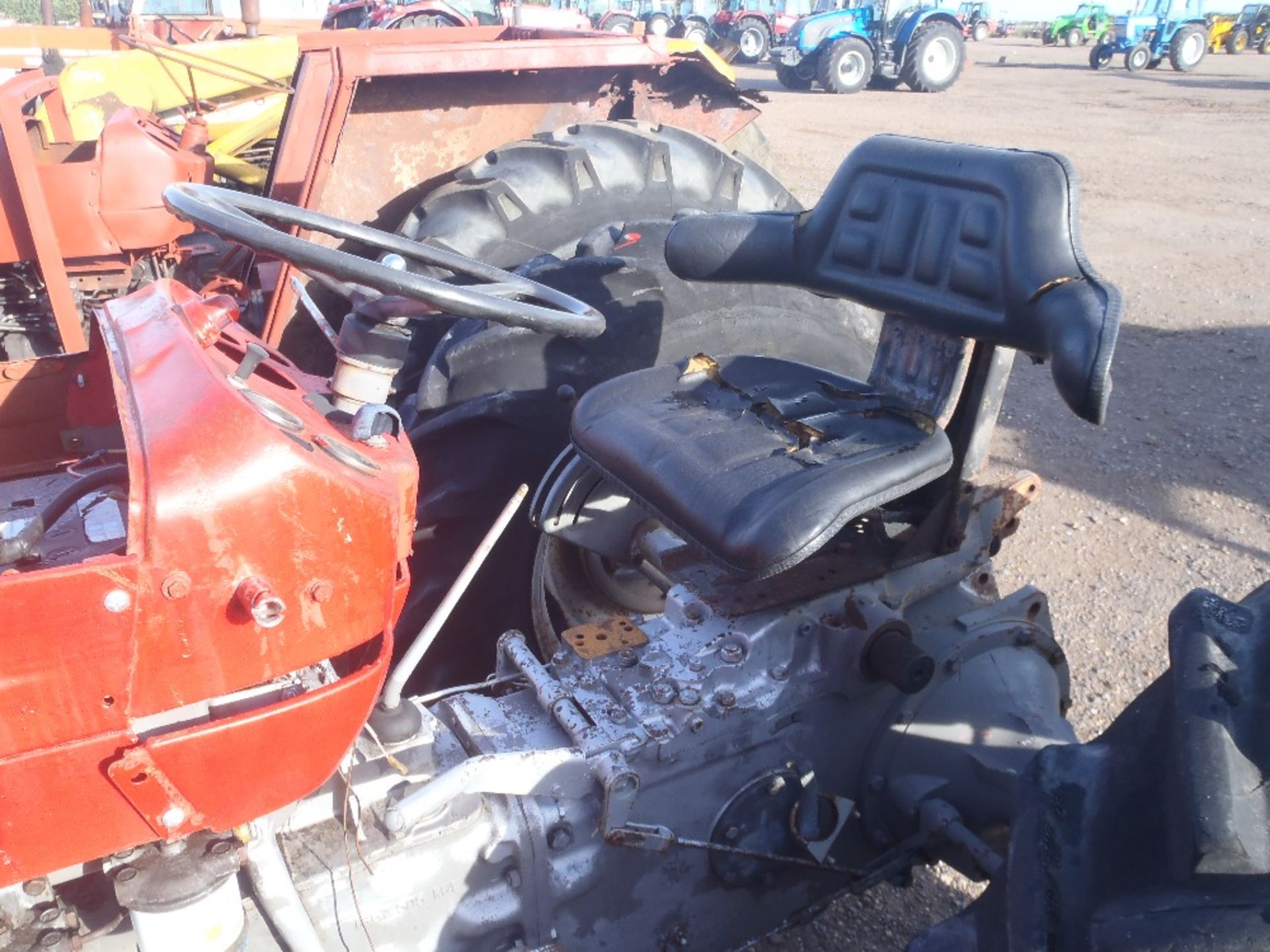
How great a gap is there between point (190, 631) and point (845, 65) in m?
15.8

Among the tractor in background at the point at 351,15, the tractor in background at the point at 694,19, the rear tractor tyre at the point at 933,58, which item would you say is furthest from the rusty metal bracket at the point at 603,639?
the tractor in background at the point at 694,19

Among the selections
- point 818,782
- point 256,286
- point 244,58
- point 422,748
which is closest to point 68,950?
point 422,748

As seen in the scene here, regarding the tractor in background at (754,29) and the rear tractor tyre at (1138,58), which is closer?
the rear tractor tyre at (1138,58)

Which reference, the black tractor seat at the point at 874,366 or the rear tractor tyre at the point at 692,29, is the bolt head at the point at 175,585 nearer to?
the black tractor seat at the point at 874,366

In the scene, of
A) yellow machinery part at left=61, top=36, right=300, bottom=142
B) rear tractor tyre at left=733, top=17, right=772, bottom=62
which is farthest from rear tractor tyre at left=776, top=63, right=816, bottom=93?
yellow machinery part at left=61, top=36, right=300, bottom=142

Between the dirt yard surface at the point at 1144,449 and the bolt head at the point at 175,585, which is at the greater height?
the bolt head at the point at 175,585

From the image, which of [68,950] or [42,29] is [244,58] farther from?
[68,950]

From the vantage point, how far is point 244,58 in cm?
418

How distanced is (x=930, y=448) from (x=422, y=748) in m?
0.88

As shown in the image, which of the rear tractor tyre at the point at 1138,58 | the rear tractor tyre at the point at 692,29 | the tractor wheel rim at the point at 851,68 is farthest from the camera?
the rear tractor tyre at the point at 692,29

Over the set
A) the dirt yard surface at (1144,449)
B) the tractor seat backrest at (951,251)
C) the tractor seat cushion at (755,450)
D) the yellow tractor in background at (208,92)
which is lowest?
the dirt yard surface at (1144,449)

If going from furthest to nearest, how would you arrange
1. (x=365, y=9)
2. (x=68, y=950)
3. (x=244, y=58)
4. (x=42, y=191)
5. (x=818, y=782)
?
(x=365, y=9), (x=244, y=58), (x=42, y=191), (x=818, y=782), (x=68, y=950)

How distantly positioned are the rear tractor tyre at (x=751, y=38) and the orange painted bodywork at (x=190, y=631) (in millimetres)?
21056

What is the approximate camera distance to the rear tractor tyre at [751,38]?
2056 centimetres
